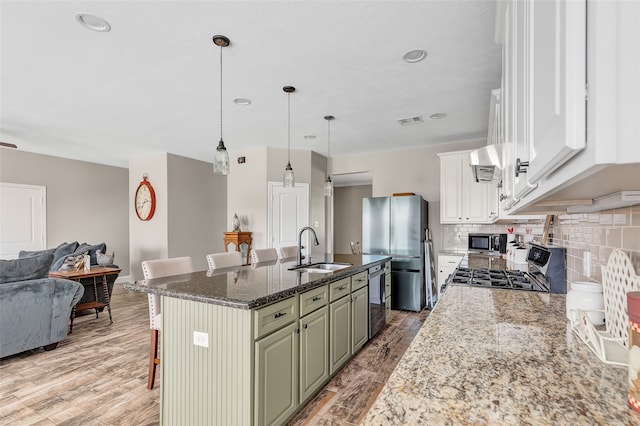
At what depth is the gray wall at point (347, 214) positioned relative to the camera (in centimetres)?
903

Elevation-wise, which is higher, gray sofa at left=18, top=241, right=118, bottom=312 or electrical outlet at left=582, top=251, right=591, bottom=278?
electrical outlet at left=582, top=251, right=591, bottom=278

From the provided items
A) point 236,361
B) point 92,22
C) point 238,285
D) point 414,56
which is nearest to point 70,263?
point 92,22

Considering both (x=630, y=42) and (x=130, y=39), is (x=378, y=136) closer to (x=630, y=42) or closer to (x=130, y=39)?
(x=130, y=39)

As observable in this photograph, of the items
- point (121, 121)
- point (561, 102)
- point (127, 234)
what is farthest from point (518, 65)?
point (127, 234)

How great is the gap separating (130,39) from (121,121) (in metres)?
2.14

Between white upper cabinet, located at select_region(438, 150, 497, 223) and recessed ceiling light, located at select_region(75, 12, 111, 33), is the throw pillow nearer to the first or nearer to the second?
recessed ceiling light, located at select_region(75, 12, 111, 33)

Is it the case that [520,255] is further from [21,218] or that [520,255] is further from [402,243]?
[21,218]

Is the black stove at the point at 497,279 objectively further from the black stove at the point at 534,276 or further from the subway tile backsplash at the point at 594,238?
the subway tile backsplash at the point at 594,238

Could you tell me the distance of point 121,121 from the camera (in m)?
4.09

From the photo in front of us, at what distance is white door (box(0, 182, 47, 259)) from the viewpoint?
5.52 meters

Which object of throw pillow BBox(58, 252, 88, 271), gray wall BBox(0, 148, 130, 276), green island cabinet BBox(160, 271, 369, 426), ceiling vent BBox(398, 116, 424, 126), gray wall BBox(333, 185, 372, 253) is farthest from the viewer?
gray wall BBox(333, 185, 372, 253)

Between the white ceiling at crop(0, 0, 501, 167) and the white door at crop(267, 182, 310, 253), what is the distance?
1149 mm

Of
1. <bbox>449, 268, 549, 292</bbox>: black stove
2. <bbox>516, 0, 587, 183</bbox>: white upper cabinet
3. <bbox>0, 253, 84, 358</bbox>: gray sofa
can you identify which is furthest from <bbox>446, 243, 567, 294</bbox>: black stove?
<bbox>0, 253, 84, 358</bbox>: gray sofa

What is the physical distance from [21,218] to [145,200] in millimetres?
2059
